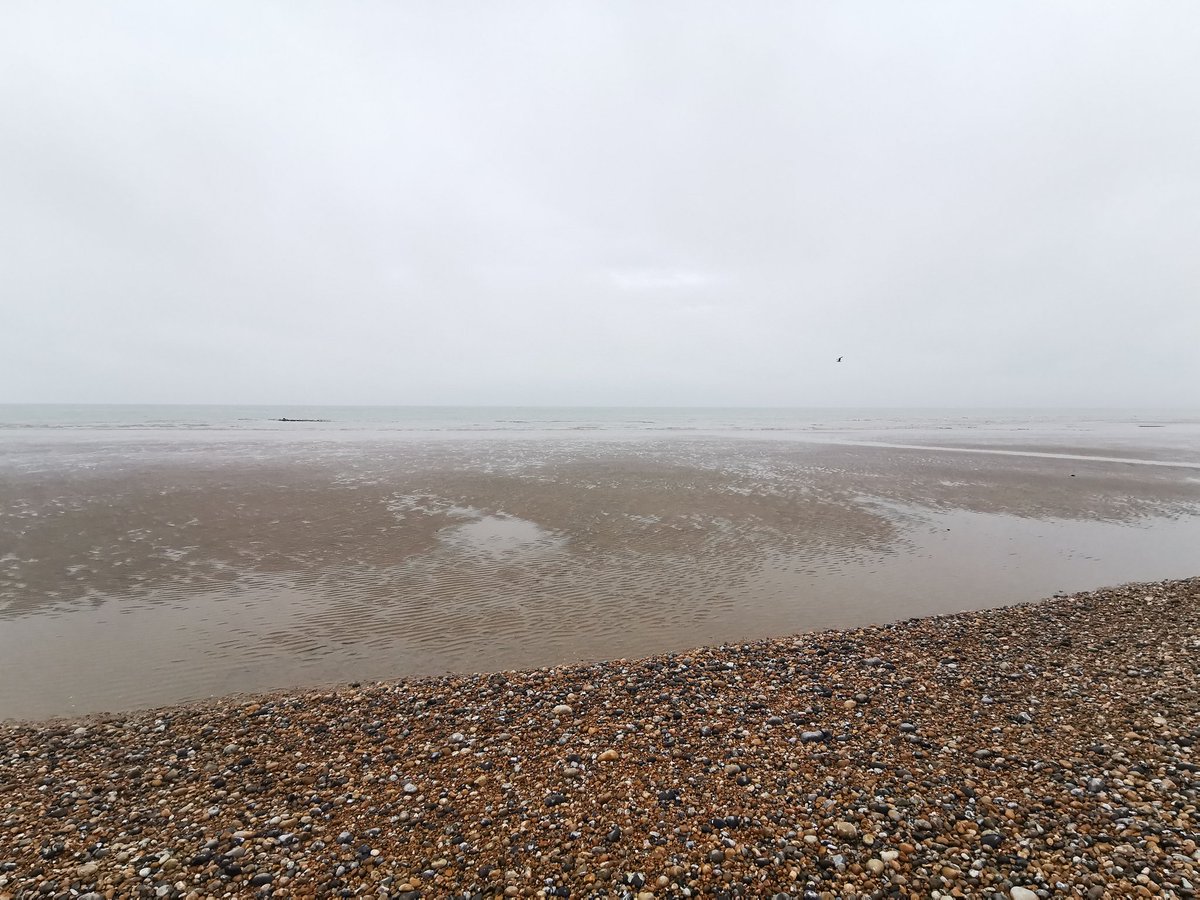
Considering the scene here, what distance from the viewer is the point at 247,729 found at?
6.34 meters

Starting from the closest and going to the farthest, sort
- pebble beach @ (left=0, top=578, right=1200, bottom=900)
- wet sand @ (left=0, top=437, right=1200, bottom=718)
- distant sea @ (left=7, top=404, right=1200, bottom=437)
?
1. pebble beach @ (left=0, top=578, right=1200, bottom=900)
2. wet sand @ (left=0, top=437, right=1200, bottom=718)
3. distant sea @ (left=7, top=404, right=1200, bottom=437)

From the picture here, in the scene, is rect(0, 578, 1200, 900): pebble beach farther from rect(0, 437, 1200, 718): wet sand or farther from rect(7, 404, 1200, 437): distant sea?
rect(7, 404, 1200, 437): distant sea

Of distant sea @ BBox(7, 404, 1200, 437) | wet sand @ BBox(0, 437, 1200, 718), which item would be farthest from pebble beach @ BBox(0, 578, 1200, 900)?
distant sea @ BBox(7, 404, 1200, 437)

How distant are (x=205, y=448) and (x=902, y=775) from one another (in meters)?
49.4

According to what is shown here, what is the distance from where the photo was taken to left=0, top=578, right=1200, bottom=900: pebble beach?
4.10 meters

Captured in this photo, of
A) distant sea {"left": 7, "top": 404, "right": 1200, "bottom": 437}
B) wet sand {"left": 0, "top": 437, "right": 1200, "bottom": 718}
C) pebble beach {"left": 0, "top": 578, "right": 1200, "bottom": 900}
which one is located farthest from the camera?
distant sea {"left": 7, "top": 404, "right": 1200, "bottom": 437}

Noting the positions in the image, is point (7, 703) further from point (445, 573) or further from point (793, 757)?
point (793, 757)

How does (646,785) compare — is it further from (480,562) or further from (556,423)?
(556,423)

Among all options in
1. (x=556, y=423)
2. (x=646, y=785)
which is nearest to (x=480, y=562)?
(x=646, y=785)

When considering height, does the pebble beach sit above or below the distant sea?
below

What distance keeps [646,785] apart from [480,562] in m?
9.67

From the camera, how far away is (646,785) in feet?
16.8

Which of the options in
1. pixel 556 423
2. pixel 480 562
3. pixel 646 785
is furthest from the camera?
pixel 556 423

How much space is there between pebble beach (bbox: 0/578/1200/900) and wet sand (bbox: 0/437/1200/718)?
5.89 ft
